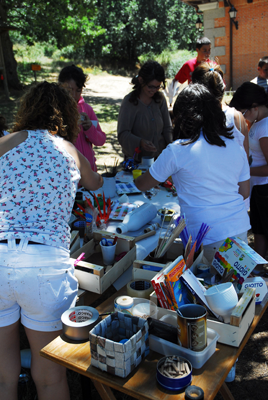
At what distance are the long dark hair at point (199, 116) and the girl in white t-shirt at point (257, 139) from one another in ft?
2.52

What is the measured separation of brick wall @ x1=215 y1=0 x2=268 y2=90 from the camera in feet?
37.8

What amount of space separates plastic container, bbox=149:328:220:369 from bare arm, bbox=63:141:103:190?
0.82m

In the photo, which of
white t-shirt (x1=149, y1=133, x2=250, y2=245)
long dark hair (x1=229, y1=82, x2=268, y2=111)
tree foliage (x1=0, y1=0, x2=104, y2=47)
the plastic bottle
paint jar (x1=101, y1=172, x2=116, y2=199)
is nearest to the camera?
white t-shirt (x1=149, y1=133, x2=250, y2=245)

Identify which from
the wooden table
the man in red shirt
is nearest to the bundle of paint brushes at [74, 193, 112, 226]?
the wooden table

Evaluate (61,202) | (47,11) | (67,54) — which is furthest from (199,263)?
(67,54)

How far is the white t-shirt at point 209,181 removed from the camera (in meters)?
1.82

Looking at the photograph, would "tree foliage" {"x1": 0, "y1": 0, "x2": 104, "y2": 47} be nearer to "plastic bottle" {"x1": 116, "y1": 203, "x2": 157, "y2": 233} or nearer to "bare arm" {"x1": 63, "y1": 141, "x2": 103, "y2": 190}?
"plastic bottle" {"x1": 116, "y1": 203, "x2": 157, "y2": 233}

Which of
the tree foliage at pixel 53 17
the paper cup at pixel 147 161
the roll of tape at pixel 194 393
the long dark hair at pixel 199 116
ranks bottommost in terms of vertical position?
the roll of tape at pixel 194 393

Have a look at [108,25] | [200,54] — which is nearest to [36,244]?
[200,54]

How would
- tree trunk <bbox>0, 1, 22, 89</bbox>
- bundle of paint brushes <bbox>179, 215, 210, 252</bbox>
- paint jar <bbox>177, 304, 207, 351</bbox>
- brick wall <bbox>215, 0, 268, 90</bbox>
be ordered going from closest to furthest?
paint jar <bbox>177, 304, 207, 351</bbox> < bundle of paint brushes <bbox>179, 215, 210, 252</bbox> < brick wall <bbox>215, 0, 268, 90</bbox> < tree trunk <bbox>0, 1, 22, 89</bbox>

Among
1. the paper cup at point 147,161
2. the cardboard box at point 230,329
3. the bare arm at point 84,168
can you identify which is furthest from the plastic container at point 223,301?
the paper cup at point 147,161

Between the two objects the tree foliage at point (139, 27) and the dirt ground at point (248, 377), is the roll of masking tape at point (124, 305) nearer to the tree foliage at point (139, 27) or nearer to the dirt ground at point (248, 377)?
the dirt ground at point (248, 377)

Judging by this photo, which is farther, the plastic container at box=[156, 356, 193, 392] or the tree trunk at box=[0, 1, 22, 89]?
the tree trunk at box=[0, 1, 22, 89]

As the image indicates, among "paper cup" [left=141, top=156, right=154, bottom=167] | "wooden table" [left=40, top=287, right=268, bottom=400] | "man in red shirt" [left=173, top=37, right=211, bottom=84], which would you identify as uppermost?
"man in red shirt" [left=173, top=37, right=211, bottom=84]
